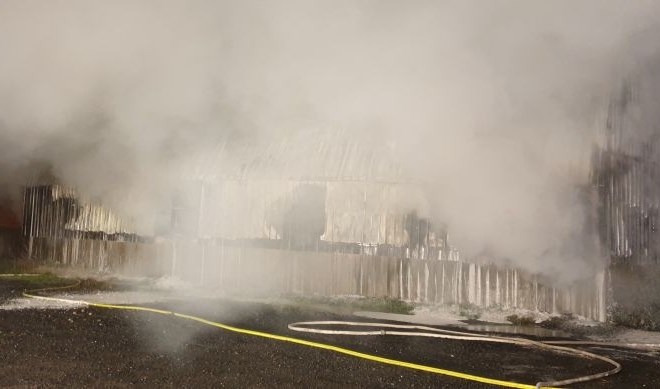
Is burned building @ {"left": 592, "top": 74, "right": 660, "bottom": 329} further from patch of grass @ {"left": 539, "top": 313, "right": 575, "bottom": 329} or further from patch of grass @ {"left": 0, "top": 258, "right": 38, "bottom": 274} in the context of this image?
patch of grass @ {"left": 0, "top": 258, "right": 38, "bottom": 274}

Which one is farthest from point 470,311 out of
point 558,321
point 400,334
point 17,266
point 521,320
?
point 17,266

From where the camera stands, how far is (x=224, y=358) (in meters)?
4.09

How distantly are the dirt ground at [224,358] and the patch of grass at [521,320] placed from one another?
1.61 m

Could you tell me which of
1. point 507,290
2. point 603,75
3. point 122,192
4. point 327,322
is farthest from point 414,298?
point 122,192

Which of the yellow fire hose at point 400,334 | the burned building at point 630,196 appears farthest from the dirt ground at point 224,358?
the burned building at point 630,196

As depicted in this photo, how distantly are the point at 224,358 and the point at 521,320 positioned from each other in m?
4.52

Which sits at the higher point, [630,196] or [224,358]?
[630,196]

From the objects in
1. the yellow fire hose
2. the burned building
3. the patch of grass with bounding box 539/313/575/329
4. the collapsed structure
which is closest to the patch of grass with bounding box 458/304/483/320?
the collapsed structure

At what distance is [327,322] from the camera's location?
5773 mm

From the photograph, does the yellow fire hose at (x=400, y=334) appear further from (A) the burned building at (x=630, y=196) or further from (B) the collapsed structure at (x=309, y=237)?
(A) the burned building at (x=630, y=196)

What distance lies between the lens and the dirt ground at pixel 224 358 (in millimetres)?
3533

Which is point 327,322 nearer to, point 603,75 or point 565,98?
point 565,98

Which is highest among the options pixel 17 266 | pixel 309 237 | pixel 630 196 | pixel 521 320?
pixel 630 196

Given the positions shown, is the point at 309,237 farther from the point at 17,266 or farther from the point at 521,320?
the point at 17,266
